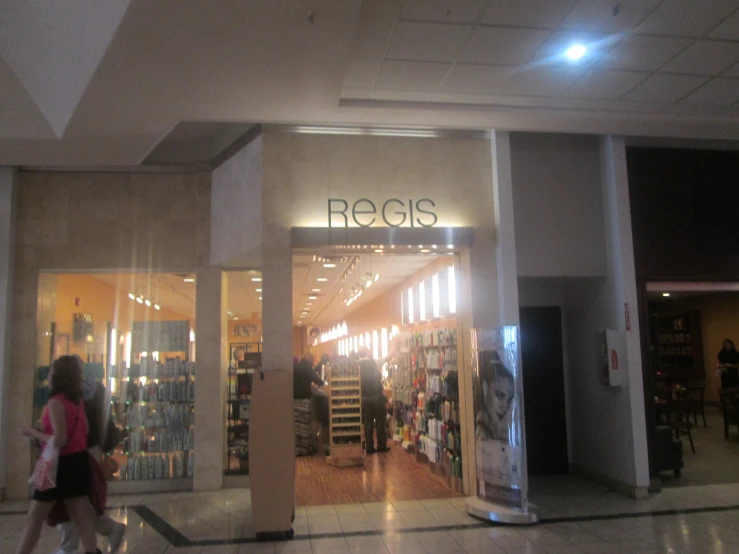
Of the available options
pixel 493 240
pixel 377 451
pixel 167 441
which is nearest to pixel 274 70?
pixel 493 240

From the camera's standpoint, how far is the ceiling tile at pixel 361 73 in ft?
17.6

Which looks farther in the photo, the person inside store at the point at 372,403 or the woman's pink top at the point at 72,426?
the person inside store at the point at 372,403

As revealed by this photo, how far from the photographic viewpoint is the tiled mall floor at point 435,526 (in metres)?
4.98

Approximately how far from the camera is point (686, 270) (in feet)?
23.4

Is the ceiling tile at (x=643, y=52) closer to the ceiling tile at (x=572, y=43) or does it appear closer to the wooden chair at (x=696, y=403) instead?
the ceiling tile at (x=572, y=43)

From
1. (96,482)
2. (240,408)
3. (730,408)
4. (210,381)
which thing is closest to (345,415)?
(240,408)

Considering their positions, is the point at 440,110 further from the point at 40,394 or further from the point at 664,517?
the point at 40,394

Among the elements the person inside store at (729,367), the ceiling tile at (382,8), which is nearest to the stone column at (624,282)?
the ceiling tile at (382,8)

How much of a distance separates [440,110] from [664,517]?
15.5 feet

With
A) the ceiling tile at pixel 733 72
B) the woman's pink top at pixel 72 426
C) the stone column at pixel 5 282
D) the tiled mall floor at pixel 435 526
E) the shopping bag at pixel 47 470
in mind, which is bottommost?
the tiled mall floor at pixel 435 526

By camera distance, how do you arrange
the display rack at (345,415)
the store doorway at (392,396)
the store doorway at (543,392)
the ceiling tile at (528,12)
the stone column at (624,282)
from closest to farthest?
the ceiling tile at (528,12) < the stone column at (624,282) < the store doorway at (392,396) < the store doorway at (543,392) < the display rack at (345,415)

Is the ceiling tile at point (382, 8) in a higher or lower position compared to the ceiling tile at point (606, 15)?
lower

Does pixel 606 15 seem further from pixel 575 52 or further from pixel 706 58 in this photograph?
pixel 706 58

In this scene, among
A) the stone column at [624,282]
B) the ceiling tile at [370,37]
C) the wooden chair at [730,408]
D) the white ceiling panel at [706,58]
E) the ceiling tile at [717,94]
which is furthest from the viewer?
the wooden chair at [730,408]
